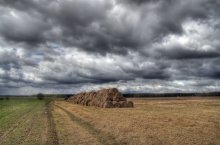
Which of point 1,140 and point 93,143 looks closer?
point 93,143

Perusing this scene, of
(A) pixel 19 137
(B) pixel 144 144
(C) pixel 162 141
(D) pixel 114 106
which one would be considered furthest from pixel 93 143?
(D) pixel 114 106

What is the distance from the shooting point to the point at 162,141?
57.8ft

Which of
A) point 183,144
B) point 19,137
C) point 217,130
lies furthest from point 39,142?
point 217,130

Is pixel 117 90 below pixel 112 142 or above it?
above

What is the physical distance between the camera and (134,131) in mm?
21844

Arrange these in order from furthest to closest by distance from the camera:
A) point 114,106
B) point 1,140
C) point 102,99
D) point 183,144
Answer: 1. point 102,99
2. point 114,106
3. point 1,140
4. point 183,144

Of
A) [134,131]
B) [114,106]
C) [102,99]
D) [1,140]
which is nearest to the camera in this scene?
[1,140]

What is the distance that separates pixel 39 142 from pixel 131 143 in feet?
16.7

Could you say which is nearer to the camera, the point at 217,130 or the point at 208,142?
the point at 208,142

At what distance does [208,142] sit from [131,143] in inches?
168

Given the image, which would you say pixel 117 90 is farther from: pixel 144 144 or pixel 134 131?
pixel 144 144

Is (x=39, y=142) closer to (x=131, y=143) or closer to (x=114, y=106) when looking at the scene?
(x=131, y=143)

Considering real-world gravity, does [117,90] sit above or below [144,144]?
above

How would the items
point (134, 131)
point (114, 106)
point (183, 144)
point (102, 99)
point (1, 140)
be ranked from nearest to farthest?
point (183, 144) → point (1, 140) → point (134, 131) → point (114, 106) → point (102, 99)
